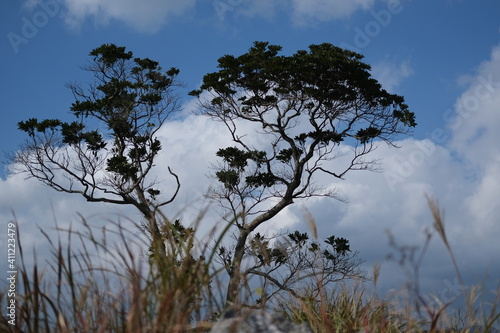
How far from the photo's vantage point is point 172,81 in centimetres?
1447

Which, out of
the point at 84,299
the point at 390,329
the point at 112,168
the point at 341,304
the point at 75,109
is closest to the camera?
the point at 84,299

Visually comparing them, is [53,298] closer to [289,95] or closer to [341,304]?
[341,304]

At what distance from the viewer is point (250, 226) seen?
41.7 feet

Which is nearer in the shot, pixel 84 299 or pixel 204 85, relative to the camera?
pixel 84 299

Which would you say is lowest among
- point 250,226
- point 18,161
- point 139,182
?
point 250,226

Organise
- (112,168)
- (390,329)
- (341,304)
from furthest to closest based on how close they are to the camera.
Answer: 1. (112,168)
2. (341,304)
3. (390,329)

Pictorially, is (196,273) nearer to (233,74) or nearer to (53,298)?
(53,298)

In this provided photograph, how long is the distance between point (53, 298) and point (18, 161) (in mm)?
11938

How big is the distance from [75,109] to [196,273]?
11619 mm

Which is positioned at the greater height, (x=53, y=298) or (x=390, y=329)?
(x=53, y=298)

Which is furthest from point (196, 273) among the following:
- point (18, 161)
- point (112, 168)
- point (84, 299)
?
point (18, 161)

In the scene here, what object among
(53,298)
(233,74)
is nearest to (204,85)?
(233,74)

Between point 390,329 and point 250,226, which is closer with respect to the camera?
point 390,329

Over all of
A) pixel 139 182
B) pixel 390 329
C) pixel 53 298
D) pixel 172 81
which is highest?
pixel 172 81
